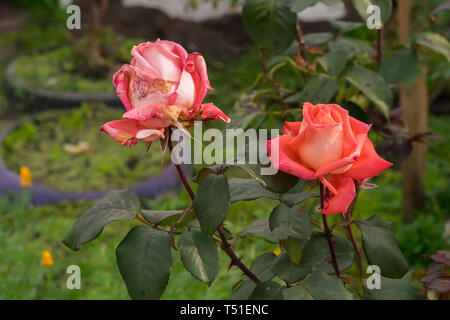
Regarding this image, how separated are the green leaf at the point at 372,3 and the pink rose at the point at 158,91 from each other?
393 millimetres

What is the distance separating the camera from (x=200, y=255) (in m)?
0.85

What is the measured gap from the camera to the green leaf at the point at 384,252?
35.6 inches

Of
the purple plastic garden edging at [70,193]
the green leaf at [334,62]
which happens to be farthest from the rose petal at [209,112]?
the purple plastic garden edging at [70,193]

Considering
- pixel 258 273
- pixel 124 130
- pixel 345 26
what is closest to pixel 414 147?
pixel 345 26

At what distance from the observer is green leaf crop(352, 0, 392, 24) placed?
1041mm

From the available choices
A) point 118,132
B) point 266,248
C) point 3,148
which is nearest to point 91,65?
point 3,148

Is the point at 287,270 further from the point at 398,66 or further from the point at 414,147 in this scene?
the point at 414,147

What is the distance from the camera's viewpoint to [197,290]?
5.61 feet

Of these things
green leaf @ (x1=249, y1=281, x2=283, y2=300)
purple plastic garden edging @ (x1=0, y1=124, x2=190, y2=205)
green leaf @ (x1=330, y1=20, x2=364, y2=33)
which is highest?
green leaf @ (x1=330, y1=20, x2=364, y2=33)

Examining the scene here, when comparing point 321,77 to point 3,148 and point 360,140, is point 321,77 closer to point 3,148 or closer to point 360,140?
point 360,140

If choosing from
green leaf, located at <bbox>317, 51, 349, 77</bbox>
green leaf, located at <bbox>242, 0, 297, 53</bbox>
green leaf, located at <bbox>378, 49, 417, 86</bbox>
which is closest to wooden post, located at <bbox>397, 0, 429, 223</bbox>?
green leaf, located at <bbox>378, 49, 417, 86</bbox>

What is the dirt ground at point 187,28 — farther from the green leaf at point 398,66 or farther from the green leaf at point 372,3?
the green leaf at point 372,3

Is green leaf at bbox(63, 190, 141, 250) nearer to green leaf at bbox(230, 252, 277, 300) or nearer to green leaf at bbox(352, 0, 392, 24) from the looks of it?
green leaf at bbox(230, 252, 277, 300)

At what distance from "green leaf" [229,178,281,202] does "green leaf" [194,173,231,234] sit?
0.08 meters
